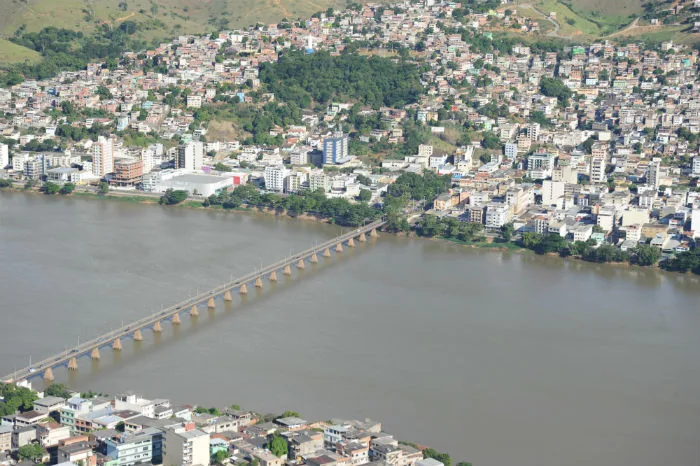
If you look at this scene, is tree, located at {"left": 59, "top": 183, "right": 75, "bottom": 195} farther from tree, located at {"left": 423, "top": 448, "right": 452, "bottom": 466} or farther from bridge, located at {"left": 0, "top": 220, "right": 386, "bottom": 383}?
tree, located at {"left": 423, "top": 448, "right": 452, "bottom": 466}

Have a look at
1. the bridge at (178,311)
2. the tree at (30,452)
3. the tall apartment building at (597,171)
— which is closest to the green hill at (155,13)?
the tall apartment building at (597,171)

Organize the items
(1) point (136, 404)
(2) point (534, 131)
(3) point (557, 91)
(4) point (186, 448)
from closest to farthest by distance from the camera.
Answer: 1. (4) point (186, 448)
2. (1) point (136, 404)
3. (2) point (534, 131)
4. (3) point (557, 91)

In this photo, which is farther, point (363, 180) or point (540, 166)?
point (540, 166)

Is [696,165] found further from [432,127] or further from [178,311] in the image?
[178,311]

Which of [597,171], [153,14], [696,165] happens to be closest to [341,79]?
[597,171]

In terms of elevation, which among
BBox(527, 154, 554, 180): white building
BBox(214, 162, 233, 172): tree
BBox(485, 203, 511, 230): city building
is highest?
BBox(527, 154, 554, 180): white building

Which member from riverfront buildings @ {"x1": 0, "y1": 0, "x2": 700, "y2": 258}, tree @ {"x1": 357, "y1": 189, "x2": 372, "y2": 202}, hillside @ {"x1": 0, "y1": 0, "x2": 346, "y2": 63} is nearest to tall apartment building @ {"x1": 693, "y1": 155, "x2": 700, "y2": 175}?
riverfront buildings @ {"x1": 0, "y1": 0, "x2": 700, "y2": 258}

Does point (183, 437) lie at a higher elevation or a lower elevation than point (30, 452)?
higher
